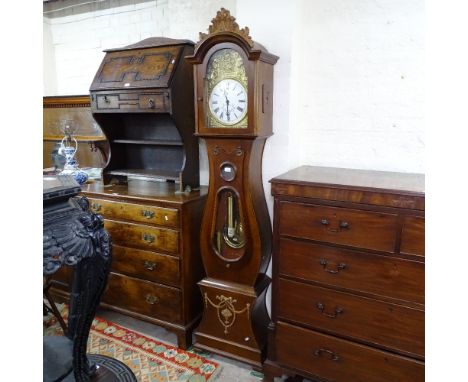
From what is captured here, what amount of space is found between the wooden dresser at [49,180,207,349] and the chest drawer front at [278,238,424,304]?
2.05 ft

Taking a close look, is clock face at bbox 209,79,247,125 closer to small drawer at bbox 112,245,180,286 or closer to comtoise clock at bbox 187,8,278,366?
comtoise clock at bbox 187,8,278,366

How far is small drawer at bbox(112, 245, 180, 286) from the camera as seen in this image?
2170 mm

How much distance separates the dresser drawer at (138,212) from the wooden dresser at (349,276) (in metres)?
0.65

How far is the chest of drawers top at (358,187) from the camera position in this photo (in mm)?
1471

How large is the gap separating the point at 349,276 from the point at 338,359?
414mm

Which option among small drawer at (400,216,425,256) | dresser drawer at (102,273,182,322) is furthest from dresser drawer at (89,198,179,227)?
small drawer at (400,216,425,256)

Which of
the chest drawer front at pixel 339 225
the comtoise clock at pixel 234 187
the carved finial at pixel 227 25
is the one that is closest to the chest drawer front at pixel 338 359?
the comtoise clock at pixel 234 187

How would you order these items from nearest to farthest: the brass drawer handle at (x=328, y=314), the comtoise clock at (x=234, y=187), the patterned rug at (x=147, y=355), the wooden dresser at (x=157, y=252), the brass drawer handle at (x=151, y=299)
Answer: the brass drawer handle at (x=328, y=314) → the comtoise clock at (x=234, y=187) → the patterned rug at (x=147, y=355) → the wooden dresser at (x=157, y=252) → the brass drawer handle at (x=151, y=299)

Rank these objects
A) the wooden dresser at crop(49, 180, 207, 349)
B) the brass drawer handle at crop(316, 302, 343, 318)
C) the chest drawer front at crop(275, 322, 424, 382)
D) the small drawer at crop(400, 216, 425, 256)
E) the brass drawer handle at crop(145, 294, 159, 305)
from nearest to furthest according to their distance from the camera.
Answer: the small drawer at crop(400, 216, 425, 256), the chest drawer front at crop(275, 322, 424, 382), the brass drawer handle at crop(316, 302, 343, 318), the wooden dresser at crop(49, 180, 207, 349), the brass drawer handle at crop(145, 294, 159, 305)

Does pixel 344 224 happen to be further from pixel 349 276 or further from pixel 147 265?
pixel 147 265

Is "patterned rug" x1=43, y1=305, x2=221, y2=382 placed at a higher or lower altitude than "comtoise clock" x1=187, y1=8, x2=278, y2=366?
lower

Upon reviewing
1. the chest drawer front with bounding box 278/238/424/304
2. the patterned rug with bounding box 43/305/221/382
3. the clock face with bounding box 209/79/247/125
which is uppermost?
the clock face with bounding box 209/79/247/125

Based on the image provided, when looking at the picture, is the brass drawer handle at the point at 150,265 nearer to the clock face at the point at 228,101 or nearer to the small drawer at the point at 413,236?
the clock face at the point at 228,101

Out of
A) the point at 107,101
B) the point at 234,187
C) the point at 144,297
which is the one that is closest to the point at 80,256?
the point at 234,187
